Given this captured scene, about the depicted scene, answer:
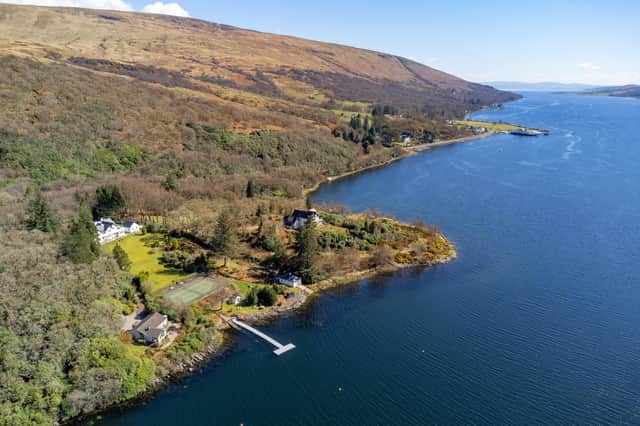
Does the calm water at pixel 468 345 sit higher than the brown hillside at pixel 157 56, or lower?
lower

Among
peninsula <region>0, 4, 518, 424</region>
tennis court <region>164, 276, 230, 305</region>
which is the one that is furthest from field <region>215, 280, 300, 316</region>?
tennis court <region>164, 276, 230, 305</region>

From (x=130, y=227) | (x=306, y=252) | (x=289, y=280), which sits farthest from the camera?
(x=130, y=227)

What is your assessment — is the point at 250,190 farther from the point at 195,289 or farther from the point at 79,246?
the point at 79,246

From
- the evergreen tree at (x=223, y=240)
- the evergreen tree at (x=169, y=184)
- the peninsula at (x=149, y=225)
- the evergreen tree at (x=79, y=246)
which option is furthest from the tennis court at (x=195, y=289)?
the evergreen tree at (x=169, y=184)

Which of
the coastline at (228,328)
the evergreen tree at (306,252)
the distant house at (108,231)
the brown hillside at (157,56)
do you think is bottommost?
the coastline at (228,328)

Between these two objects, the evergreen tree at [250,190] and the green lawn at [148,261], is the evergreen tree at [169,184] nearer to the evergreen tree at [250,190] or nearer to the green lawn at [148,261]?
the evergreen tree at [250,190]

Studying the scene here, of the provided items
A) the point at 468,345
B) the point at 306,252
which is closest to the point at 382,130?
the point at 306,252

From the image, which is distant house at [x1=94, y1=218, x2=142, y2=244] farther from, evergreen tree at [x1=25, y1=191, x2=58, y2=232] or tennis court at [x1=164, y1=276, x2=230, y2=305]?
tennis court at [x1=164, y1=276, x2=230, y2=305]
